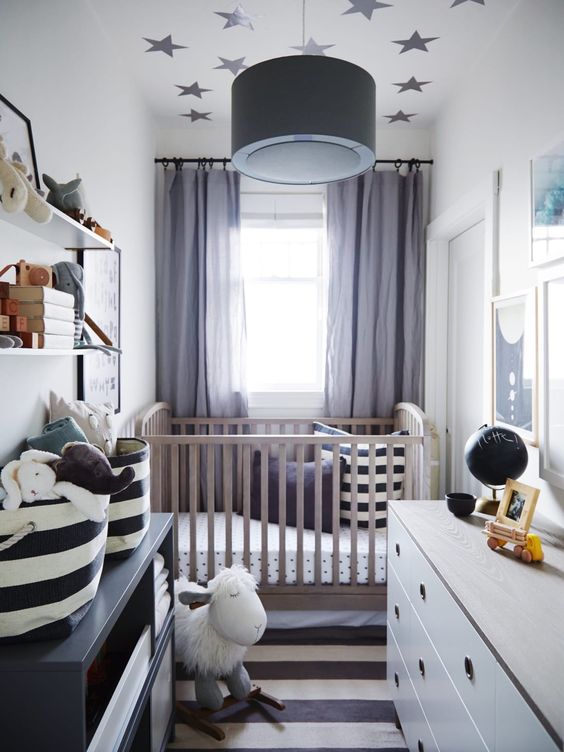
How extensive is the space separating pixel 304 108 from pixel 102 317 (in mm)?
1245

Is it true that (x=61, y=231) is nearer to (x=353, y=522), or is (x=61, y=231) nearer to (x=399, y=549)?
(x=399, y=549)

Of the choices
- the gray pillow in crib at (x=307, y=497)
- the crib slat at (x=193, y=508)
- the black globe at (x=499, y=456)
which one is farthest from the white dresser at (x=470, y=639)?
the crib slat at (x=193, y=508)

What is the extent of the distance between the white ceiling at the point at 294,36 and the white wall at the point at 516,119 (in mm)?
132

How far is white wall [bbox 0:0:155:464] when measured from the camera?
1478 millimetres

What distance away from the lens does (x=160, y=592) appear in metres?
1.61

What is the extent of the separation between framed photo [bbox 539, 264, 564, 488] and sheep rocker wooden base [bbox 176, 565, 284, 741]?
3.50 feet

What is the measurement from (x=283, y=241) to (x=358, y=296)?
601 mm

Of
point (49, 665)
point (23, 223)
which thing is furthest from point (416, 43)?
point (49, 665)

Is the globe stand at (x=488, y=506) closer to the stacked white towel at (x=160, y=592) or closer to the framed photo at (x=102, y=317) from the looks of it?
the stacked white towel at (x=160, y=592)

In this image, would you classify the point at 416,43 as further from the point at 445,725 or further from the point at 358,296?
the point at 445,725

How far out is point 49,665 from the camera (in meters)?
0.89

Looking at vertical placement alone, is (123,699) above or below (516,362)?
below

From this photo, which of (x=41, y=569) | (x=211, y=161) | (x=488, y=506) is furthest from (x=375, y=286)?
(x=41, y=569)

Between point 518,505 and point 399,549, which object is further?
point 399,549
